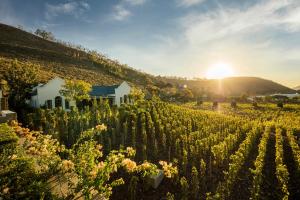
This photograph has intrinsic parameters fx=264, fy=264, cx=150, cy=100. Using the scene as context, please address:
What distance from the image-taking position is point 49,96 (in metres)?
32.8

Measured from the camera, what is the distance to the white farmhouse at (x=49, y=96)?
32.0 meters

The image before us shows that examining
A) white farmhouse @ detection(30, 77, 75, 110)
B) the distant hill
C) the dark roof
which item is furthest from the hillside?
white farmhouse @ detection(30, 77, 75, 110)

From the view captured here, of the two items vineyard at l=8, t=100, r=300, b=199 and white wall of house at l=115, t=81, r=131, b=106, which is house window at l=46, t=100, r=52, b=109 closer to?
white wall of house at l=115, t=81, r=131, b=106

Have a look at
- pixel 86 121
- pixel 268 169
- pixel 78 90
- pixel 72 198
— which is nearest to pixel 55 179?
pixel 72 198

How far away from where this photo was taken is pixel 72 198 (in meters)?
6.80

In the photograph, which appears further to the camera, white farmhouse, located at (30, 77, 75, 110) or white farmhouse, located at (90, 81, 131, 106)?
white farmhouse, located at (90, 81, 131, 106)

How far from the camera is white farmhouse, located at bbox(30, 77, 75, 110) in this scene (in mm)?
31969

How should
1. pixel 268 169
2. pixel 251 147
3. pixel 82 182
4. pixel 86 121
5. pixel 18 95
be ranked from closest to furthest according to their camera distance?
1. pixel 82 182
2. pixel 268 169
3. pixel 251 147
4. pixel 86 121
5. pixel 18 95

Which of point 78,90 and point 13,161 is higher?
point 78,90

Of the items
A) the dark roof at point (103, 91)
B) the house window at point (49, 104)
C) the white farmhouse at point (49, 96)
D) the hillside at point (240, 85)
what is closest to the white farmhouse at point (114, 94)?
the dark roof at point (103, 91)

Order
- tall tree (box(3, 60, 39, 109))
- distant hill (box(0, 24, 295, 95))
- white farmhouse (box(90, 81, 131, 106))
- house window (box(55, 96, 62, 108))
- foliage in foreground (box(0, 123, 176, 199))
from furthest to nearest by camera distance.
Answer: distant hill (box(0, 24, 295, 95)) < white farmhouse (box(90, 81, 131, 106)) < house window (box(55, 96, 62, 108)) < tall tree (box(3, 60, 39, 109)) < foliage in foreground (box(0, 123, 176, 199))

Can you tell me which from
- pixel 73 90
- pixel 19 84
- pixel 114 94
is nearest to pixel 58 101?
pixel 73 90

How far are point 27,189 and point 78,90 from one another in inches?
1041

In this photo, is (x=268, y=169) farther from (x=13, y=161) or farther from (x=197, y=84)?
(x=197, y=84)
